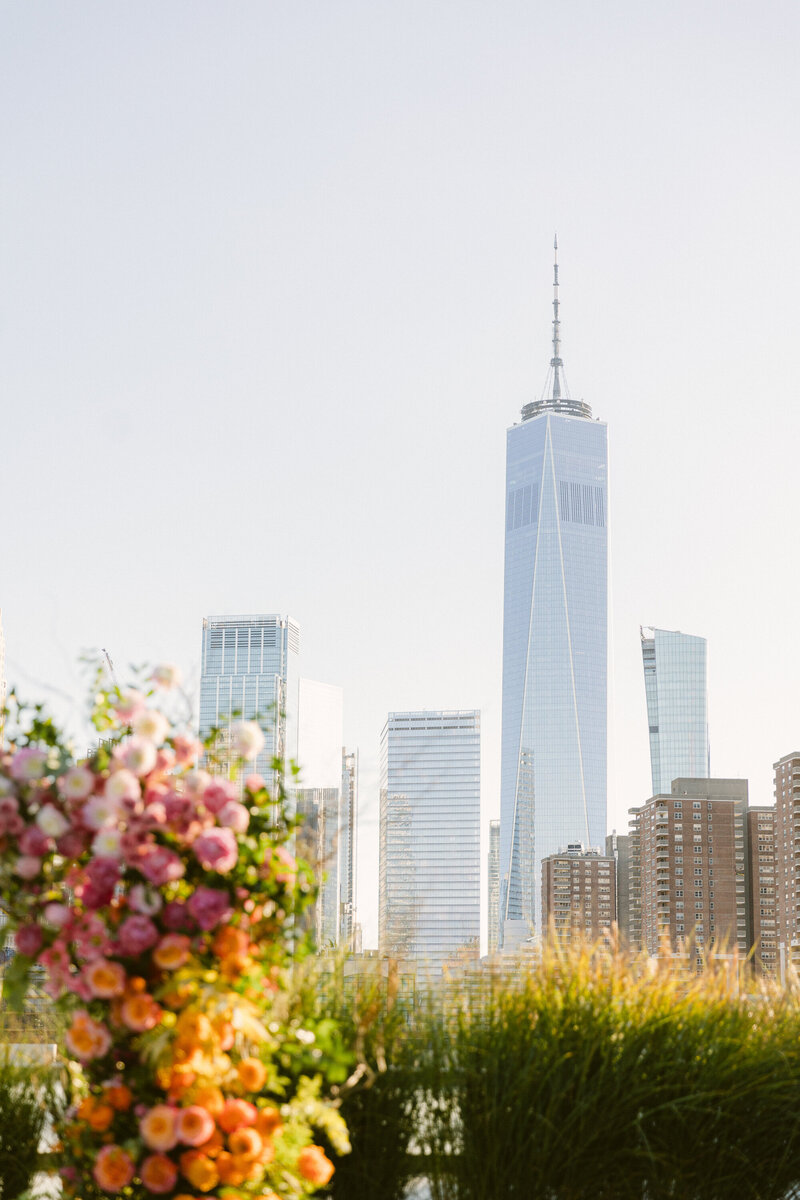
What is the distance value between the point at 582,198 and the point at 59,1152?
15.2m

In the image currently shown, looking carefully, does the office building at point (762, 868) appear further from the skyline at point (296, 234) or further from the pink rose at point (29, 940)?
the pink rose at point (29, 940)

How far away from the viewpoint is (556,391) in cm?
14400

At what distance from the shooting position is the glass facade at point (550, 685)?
121 m

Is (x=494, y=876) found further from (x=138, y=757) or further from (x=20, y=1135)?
(x=138, y=757)

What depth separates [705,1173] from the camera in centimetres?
307

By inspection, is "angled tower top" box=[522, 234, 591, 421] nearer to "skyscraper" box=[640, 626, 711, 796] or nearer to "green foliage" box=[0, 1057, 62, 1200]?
"skyscraper" box=[640, 626, 711, 796]

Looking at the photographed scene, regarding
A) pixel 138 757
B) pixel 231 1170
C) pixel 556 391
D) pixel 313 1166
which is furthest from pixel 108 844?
pixel 556 391

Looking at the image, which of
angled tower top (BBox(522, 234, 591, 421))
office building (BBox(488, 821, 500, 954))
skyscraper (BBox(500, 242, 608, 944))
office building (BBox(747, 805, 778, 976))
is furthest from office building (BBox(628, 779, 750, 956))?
angled tower top (BBox(522, 234, 591, 421))

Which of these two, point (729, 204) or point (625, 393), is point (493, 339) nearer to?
point (625, 393)

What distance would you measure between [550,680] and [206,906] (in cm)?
12006

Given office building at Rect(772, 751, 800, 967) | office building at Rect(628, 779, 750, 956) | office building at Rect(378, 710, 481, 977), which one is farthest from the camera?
office building at Rect(378, 710, 481, 977)

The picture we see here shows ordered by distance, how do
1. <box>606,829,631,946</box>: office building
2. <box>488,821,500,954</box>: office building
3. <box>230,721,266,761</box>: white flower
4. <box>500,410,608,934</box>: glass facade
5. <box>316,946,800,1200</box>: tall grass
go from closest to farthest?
1. <box>230,721,266,761</box>: white flower
2. <box>316,946,800,1200</box>: tall grass
3. <box>606,829,631,946</box>: office building
4. <box>500,410,608,934</box>: glass facade
5. <box>488,821,500,954</box>: office building

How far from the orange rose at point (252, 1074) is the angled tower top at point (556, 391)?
135 metres

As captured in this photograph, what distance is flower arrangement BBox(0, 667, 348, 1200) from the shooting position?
7.21 ft
